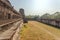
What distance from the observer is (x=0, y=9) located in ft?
13.2

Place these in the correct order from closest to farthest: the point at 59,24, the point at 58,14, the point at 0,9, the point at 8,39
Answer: the point at 8,39, the point at 0,9, the point at 59,24, the point at 58,14

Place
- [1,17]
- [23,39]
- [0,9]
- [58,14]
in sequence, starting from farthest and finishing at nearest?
[58,14]
[23,39]
[1,17]
[0,9]

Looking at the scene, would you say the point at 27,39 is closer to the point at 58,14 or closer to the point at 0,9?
the point at 0,9

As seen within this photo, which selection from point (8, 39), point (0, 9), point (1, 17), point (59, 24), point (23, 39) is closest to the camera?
point (8, 39)

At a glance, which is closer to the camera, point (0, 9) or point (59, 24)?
point (0, 9)

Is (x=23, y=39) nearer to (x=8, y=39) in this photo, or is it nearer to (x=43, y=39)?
(x=43, y=39)

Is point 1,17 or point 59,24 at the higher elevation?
point 1,17

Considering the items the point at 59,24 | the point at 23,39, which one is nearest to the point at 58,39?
the point at 23,39

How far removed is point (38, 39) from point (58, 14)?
5739 centimetres

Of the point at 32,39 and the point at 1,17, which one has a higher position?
the point at 1,17

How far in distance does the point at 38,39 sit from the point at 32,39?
514 millimetres

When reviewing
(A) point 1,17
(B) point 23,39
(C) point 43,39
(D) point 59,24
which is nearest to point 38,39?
(C) point 43,39

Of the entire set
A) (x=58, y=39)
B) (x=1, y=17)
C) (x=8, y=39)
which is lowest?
(x=58, y=39)

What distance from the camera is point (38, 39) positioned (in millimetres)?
10875
